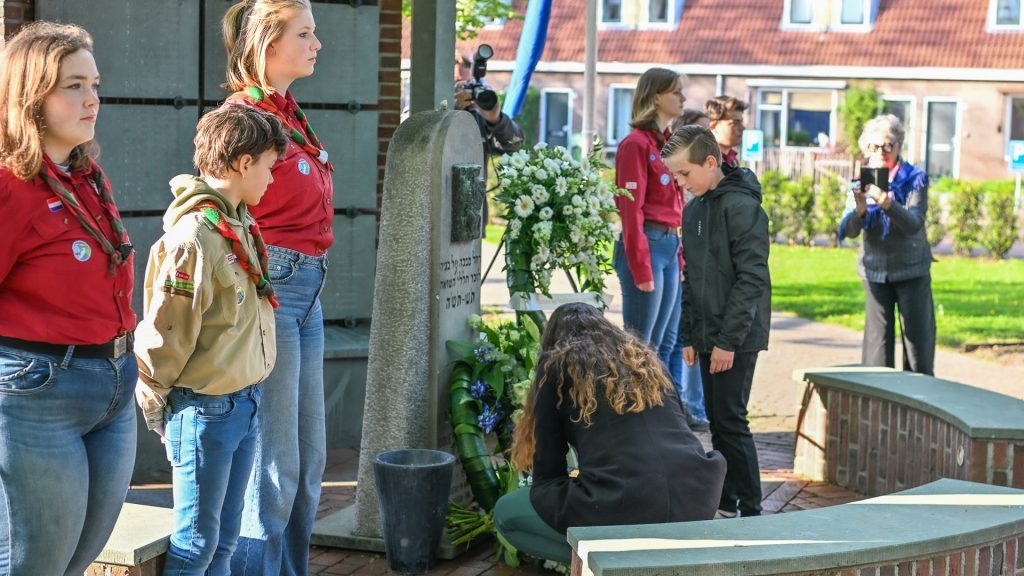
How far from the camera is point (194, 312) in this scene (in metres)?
3.41

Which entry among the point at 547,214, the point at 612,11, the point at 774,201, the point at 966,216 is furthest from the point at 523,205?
the point at 612,11

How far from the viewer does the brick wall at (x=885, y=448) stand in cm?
550

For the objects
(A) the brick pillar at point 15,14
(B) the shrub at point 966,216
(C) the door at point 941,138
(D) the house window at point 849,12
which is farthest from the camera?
(D) the house window at point 849,12

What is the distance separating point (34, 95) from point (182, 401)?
887 millimetres

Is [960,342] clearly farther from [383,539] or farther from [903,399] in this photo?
[383,539]

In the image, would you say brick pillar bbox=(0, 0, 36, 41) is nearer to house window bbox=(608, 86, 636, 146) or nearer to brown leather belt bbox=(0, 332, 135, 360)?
brown leather belt bbox=(0, 332, 135, 360)

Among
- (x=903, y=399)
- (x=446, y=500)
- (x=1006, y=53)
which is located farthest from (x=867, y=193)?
(x=1006, y=53)

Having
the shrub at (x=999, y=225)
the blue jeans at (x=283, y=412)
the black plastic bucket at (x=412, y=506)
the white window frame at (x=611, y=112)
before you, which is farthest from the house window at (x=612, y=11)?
the blue jeans at (x=283, y=412)

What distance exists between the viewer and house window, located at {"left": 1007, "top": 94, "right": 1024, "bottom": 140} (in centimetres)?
2880

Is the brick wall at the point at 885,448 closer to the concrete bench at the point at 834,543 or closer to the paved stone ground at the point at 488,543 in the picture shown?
the paved stone ground at the point at 488,543

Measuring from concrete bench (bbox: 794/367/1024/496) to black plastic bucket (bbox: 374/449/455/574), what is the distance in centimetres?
223

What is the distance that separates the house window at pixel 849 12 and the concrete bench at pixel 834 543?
1073 inches

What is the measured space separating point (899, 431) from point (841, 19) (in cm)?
2573

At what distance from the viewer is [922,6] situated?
97.9ft
